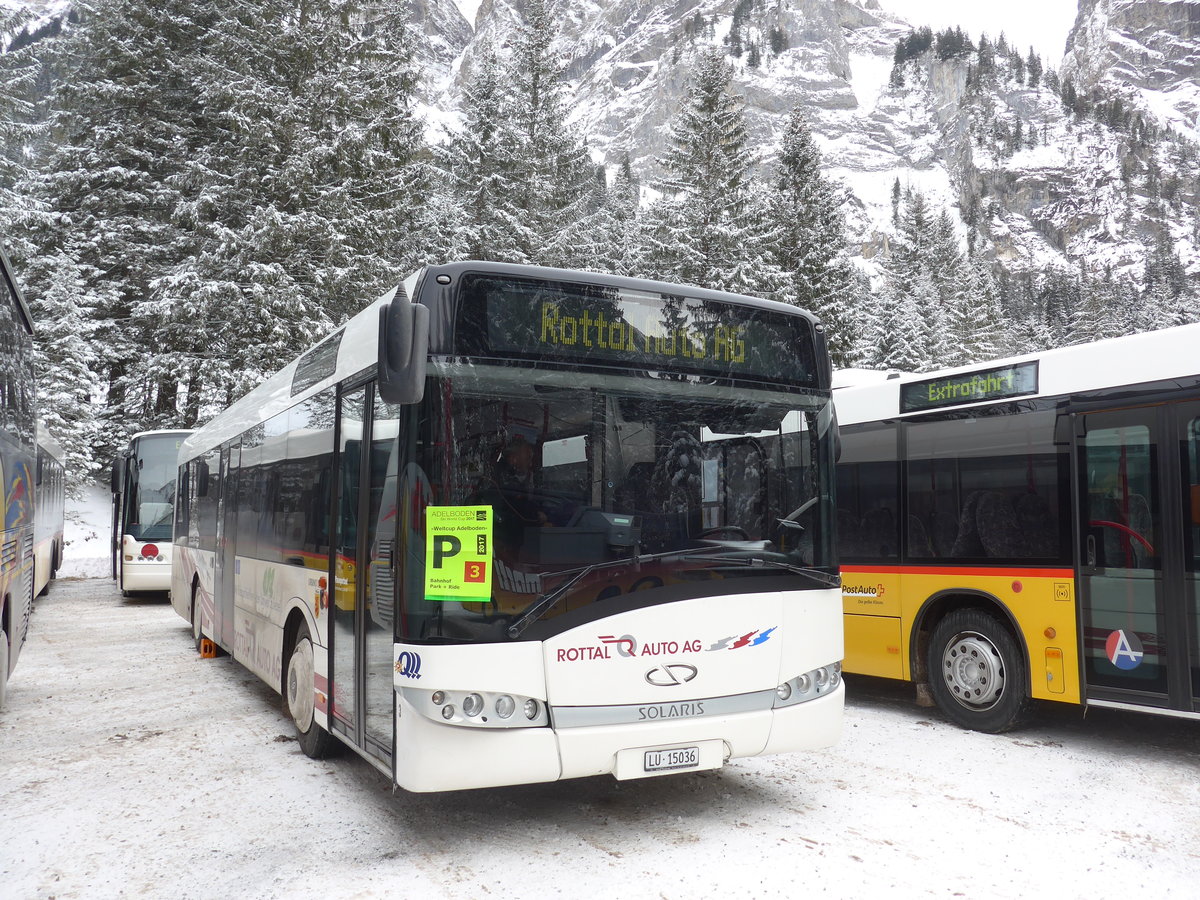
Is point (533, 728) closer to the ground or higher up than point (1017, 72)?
closer to the ground

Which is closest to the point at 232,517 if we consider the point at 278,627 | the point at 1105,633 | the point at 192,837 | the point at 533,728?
the point at 278,627

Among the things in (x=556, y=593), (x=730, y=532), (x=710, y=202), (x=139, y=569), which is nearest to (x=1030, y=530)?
(x=730, y=532)

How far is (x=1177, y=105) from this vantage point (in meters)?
198

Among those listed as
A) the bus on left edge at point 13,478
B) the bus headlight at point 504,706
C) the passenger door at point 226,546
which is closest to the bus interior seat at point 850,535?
the bus headlight at point 504,706

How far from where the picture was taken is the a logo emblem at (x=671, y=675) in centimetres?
479

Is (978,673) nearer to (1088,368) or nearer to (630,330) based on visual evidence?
(1088,368)

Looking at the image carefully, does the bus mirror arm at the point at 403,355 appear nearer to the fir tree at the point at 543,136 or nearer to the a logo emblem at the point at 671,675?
the a logo emblem at the point at 671,675

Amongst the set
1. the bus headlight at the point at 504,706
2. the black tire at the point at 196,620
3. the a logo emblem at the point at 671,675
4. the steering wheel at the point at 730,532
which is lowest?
the black tire at the point at 196,620

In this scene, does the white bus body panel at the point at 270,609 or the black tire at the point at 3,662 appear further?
the black tire at the point at 3,662

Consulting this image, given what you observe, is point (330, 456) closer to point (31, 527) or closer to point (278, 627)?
point (278, 627)

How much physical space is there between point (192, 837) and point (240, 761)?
1.59 metres

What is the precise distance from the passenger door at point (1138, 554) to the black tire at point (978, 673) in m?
0.62

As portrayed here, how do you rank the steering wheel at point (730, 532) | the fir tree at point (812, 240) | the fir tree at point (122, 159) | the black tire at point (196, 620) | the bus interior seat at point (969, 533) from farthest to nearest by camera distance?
the fir tree at point (812, 240) → the fir tree at point (122, 159) → the black tire at point (196, 620) → the bus interior seat at point (969, 533) → the steering wheel at point (730, 532)

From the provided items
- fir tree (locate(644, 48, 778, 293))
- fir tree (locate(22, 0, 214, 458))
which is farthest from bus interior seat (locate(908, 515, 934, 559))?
fir tree (locate(22, 0, 214, 458))
